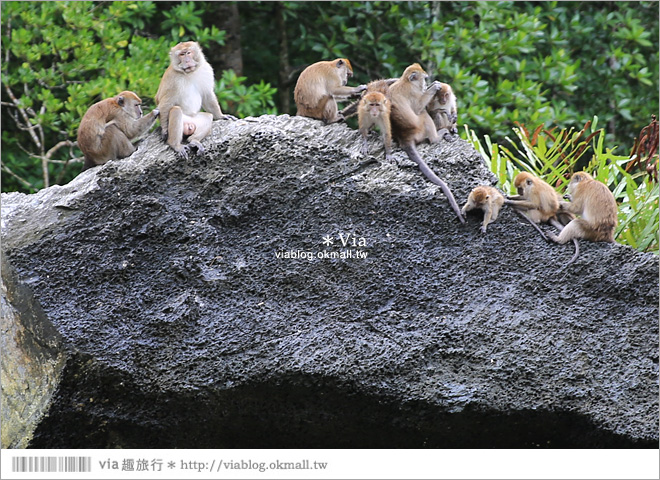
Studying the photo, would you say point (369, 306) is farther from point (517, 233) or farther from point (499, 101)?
→ point (499, 101)

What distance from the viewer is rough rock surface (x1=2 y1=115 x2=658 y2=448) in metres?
5.32

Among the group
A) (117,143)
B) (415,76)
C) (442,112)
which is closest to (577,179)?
(442,112)

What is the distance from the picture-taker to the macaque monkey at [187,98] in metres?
5.57

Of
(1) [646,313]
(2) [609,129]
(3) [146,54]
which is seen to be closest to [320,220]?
(1) [646,313]

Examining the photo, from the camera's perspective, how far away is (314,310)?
5387 millimetres

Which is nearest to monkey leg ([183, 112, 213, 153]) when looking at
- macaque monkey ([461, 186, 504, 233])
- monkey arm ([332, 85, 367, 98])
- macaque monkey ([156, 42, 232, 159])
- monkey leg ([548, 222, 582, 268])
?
macaque monkey ([156, 42, 232, 159])

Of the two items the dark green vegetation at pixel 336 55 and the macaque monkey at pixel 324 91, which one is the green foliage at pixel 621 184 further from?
the dark green vegetation at pixel 336 55

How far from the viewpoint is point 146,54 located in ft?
30.2

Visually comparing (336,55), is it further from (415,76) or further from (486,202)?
(486,202)

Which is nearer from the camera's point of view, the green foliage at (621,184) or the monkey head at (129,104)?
the monkey head at (129,104)

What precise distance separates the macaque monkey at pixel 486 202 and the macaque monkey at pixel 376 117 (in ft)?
2.08

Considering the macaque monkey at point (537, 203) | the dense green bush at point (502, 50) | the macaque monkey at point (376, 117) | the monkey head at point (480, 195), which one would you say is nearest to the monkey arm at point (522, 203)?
the macaque monkey at point (537, 203)

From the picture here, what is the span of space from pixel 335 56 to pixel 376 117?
4081mm

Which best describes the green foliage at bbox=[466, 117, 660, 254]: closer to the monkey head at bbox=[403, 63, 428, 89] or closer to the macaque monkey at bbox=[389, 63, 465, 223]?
the macaque monkey at bbox=[389, 63, 465, 223]
